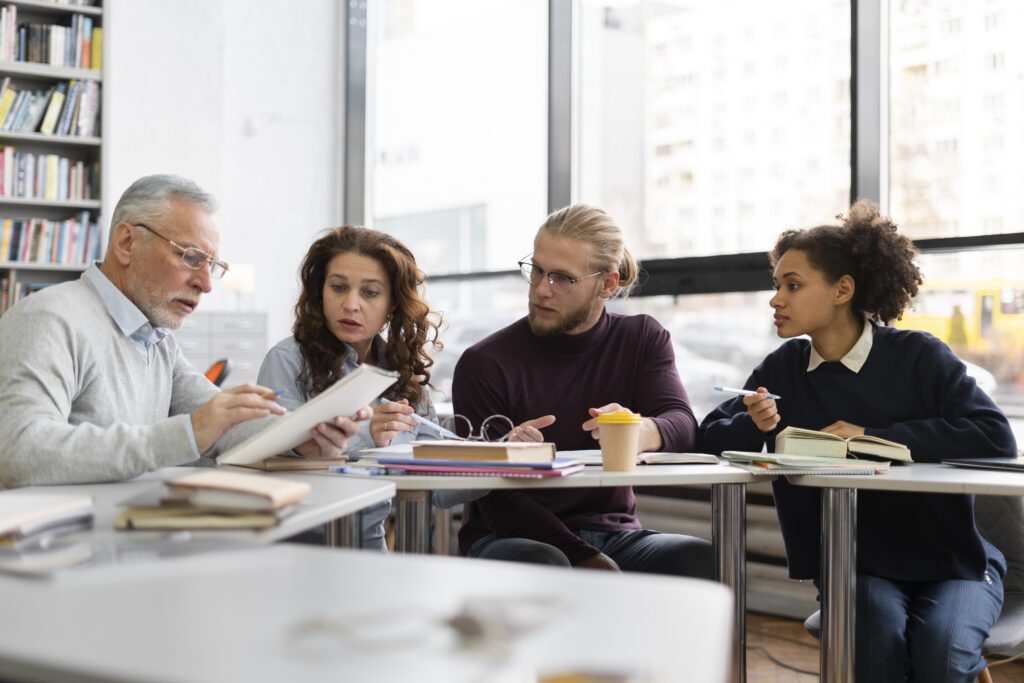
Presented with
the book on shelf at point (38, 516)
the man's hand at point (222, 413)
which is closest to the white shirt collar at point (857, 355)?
the man's hand at point (222, 413)

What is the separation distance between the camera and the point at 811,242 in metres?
2.46

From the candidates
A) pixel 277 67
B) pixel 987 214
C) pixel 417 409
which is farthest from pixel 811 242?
Answer: pixel 277 67

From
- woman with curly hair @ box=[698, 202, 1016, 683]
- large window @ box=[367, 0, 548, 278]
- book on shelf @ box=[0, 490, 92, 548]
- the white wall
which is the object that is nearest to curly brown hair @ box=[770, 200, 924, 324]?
woman with curly hair @ box=[698, 202, 1016, 683]

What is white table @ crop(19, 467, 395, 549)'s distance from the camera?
1.18m

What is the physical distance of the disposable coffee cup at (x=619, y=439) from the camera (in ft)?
6.13

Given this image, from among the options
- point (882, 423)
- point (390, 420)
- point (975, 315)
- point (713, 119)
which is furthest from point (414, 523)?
Answer: point (713, 119)

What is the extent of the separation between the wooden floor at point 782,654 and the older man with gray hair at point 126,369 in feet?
5.91

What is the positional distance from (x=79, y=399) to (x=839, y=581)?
1442mm

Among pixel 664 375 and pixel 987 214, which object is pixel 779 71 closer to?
pixel 987 214

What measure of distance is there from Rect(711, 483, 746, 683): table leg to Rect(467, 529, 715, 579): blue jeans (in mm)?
51

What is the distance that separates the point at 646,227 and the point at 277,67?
3003 millimetres

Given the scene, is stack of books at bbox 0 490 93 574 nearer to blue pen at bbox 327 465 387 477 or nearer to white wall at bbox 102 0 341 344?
blue pen at bbox 327 465 387 477

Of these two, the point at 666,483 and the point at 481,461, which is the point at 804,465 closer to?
the point at 666,483

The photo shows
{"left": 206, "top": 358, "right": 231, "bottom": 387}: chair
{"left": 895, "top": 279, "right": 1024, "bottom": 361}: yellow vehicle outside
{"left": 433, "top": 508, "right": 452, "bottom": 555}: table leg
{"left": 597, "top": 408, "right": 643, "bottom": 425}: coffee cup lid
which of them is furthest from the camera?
{"left": 206, "top": 358, "right": 231, "bottom": 387}: chair
